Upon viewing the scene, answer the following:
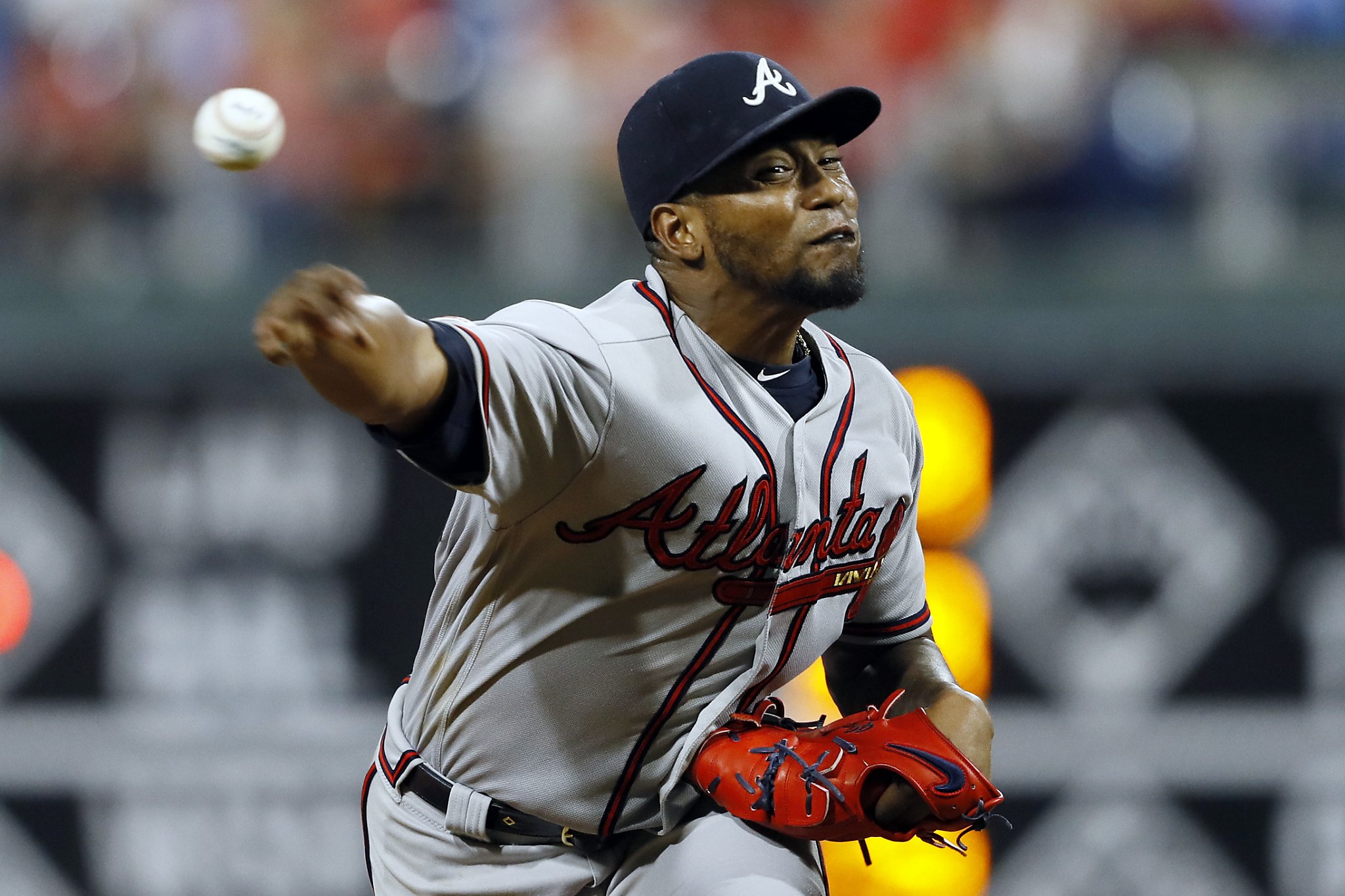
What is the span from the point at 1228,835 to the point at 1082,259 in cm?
182

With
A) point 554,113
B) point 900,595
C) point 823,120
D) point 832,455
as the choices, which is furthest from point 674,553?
point 554,113

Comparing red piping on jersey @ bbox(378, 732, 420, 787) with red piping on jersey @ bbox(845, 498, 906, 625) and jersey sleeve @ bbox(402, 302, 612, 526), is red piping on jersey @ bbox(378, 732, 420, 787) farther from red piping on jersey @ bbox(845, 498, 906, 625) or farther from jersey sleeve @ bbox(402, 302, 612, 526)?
red piping on jersey @ bbox(845, 498, 906, 625)

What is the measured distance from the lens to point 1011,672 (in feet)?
17.0

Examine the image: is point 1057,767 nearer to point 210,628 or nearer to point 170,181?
point 210,628

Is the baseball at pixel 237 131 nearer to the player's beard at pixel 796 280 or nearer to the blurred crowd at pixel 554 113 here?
the player's beard at pixel 796 280

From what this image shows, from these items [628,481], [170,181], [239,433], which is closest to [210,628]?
[239,433]

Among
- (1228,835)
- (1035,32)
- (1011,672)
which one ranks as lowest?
(1228,835)

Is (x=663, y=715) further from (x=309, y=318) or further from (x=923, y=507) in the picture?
(x=923, y=507)

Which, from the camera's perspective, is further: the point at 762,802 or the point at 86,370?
the point at 86,370

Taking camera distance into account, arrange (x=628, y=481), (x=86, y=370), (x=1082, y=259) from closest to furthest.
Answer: (x=628, y=481)
(x=86, y=370)
(x=1082, y=259)

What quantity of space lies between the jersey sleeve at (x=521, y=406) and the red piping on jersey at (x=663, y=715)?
0.39 m

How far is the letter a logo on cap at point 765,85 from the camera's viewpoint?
2.65 metres

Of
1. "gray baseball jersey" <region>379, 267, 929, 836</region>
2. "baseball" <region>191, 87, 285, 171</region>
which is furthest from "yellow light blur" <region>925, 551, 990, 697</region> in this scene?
"baseball" <region>191, 87, 285, 171</region>

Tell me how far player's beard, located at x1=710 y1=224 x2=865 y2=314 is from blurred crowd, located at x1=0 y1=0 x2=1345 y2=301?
2681 mm
